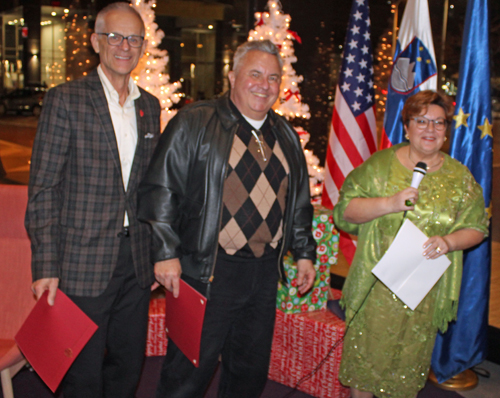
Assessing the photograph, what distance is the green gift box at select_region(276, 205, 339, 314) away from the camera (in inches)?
110

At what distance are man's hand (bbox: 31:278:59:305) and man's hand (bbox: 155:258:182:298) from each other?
36 centimetres

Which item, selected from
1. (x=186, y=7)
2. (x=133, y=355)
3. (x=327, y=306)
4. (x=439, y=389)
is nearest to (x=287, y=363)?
(x=327, y=306)

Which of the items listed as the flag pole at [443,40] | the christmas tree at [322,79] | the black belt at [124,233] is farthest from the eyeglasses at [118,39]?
the christmas tree at [322,79]

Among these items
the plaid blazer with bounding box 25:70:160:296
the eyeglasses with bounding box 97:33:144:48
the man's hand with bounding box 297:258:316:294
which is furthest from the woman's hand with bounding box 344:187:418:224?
the eyeglasses with bounding box 97:33:144:48

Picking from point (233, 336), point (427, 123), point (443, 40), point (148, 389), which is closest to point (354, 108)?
point (443, 40)

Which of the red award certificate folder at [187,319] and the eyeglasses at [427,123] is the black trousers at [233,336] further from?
the eyeglasses at [427,123]

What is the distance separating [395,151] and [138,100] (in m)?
1.15

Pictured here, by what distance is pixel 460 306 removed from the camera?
9.50 feet

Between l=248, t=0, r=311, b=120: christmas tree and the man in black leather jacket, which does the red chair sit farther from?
l=248, t=0, r=311, b=120: christmas tree

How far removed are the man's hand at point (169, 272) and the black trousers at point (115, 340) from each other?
0.56 feet

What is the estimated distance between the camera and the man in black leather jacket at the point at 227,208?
1848 mm

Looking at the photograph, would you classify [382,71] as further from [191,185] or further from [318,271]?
[191,185]

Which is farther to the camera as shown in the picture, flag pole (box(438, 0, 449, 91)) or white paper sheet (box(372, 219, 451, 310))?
flag pole (box(438, 0, 449, 91))

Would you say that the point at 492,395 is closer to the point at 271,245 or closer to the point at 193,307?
the point at 271,245
